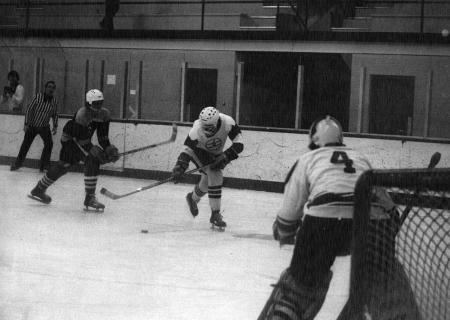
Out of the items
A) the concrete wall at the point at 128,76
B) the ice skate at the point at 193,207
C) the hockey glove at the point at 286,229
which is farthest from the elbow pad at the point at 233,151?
the concrete wall at the point at 128,76

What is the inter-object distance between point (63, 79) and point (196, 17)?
2953 millimetres

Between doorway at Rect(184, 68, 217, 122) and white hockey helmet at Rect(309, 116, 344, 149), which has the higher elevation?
doorway at Rect(184, 68, 217, 122)

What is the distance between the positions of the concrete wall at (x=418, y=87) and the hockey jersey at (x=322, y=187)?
7048mm

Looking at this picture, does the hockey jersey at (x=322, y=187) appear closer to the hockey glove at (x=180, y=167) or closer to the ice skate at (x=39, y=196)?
the hockey glove at (x=180, y=167)

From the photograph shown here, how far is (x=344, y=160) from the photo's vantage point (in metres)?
2.64

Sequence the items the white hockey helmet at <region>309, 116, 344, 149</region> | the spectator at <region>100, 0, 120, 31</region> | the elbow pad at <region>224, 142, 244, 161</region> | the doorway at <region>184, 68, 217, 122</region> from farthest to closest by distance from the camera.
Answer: the spectator at <region>100, 0, 120, 31</region> < the doorway at <region>184, 68, 217, 122</region> < the elbow pad at <region>224, 142, 244, 161</region> < the white hockey helmet at <region>309, 116, 344, 149</region>

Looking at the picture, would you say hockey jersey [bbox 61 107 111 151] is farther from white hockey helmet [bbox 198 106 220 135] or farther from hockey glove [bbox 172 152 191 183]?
white hockey helmet [bbox 198 106 220 135]

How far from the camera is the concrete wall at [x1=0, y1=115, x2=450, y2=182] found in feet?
29.8

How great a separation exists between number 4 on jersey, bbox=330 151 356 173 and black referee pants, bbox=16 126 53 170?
823 centimetres

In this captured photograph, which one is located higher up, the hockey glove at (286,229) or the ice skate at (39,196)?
the hockey glove at (286,229)

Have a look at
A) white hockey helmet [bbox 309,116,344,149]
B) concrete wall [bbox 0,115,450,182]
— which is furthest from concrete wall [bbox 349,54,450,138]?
white hockey helmet [bbox 309,116,344,149]

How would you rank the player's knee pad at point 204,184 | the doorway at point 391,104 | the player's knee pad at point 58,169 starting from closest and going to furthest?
1. the player's knee pad at point 204,184
2. the player's knee pad at point 58,169
3. the doorway at point 391,104

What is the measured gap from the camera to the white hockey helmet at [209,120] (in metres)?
6.11

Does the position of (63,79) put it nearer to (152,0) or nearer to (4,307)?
(152,0)
